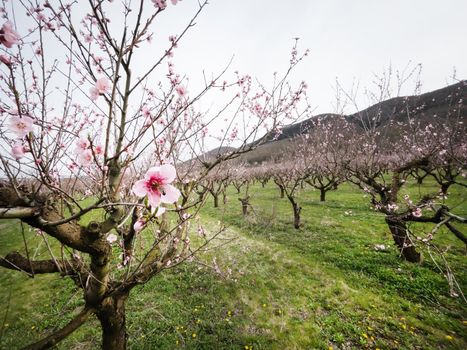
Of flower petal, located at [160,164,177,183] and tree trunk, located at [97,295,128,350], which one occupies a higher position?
flower petal, located at [160,164,177,183]

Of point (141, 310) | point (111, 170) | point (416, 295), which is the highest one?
point (111, 170)

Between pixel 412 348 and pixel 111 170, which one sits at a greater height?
pixel 111 170

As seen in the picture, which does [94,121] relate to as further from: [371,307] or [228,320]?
[371,307]

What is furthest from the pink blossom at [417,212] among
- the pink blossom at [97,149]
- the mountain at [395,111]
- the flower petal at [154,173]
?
the pink blossom at [97,149]

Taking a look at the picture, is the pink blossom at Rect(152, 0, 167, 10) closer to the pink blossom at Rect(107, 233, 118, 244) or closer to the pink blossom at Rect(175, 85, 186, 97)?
the pink blossom at Rect(175, 85, 186, 97)

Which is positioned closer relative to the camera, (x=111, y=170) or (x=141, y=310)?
(x=111, y=170)

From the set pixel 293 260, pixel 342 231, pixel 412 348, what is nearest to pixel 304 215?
pixel 342 231

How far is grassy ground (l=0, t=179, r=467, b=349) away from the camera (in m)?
4.21

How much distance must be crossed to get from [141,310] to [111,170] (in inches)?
190

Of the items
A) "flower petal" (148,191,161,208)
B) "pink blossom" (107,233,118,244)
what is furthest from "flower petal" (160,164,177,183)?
"pink blossom" (107,233,118,244)

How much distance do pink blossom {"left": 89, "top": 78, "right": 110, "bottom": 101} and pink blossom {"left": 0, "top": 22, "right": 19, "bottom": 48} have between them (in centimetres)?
45

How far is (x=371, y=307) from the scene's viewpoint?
194 inches

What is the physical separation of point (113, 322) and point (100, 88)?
280 centimetres

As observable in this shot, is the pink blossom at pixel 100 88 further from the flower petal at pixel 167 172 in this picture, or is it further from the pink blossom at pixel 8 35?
the flower petal at pixel 167 172
